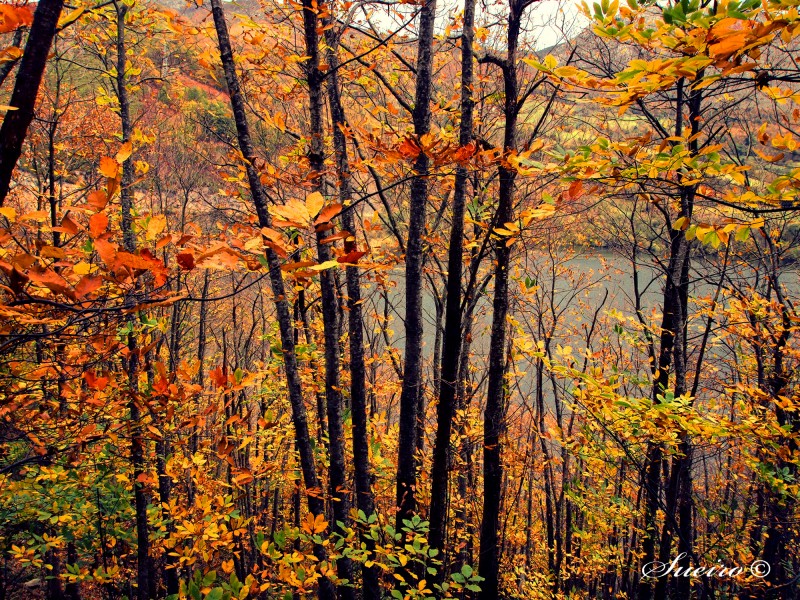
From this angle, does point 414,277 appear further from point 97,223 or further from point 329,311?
point 97,223

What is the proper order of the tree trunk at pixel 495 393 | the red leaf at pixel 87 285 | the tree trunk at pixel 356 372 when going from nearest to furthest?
the red leaf at pixel 87 285
the tree trunk at pixel 356 372
the tree trunk at pixel 495 393

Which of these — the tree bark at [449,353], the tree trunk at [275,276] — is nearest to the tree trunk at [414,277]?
the tree bark at [449,353]

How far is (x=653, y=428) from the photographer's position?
13.1 feet

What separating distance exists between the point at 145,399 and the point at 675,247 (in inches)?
260

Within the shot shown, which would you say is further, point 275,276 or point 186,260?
point 275,276

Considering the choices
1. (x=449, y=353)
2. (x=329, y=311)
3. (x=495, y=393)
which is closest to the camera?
(x=329, y=311)

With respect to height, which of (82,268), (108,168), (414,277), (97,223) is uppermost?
(108,168)

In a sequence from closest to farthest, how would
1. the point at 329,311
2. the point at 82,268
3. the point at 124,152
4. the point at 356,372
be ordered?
the point at 82,268 < the point at 124,152 < the point at 329,311 < the point at 356,372

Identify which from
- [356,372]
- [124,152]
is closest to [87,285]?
[124,152]

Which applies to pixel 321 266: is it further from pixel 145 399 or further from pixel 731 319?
pixel 731 319

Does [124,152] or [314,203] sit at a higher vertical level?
[124,152]

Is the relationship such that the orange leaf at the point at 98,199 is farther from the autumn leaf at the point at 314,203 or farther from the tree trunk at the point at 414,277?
the tree trunk at the point at 414,277

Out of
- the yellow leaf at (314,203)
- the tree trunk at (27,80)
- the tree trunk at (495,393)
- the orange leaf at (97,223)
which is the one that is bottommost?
the tree trunk at (495,393)

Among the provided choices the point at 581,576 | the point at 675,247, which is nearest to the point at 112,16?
the point at 675,247
